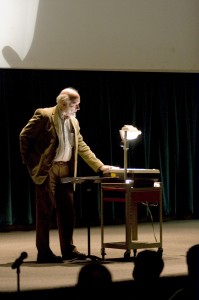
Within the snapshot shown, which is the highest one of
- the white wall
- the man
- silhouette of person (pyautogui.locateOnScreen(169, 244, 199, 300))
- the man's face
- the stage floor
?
the white wall

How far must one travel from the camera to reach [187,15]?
7398 mm

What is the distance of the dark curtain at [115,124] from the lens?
8.25 m

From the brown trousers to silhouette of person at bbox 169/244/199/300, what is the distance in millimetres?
2602

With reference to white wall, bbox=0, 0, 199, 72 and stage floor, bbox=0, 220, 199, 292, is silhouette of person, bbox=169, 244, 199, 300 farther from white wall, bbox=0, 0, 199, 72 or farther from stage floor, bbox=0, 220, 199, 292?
white wall, bbox=0, 0, 199, 72

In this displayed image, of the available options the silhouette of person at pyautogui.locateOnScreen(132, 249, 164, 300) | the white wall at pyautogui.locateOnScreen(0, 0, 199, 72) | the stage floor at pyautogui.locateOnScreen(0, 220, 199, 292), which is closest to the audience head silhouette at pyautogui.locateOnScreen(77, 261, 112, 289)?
the silhouette of person at pyautogui.locateOnScreen(132, 249, 164, 300)

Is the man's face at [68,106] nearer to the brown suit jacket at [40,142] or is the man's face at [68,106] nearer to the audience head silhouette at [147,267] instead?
the brown suit jacket at [40,142]

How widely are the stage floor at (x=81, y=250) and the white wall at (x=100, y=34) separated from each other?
5.84ft

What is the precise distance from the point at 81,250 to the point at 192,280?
3546mm

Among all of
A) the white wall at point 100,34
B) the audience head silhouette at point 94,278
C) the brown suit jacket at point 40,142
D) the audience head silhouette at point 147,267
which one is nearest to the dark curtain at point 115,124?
the white wall at point 100,34

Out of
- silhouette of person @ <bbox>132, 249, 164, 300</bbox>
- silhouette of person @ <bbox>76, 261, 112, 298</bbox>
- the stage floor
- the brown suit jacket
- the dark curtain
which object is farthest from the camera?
the dark curtain

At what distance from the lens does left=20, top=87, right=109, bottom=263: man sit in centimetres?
570

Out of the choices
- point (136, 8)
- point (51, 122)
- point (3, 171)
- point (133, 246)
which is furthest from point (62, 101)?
point (3, 171)

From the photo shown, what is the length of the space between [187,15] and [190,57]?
43cm

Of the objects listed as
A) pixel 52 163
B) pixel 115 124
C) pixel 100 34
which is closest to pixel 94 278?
pixel 52 163
